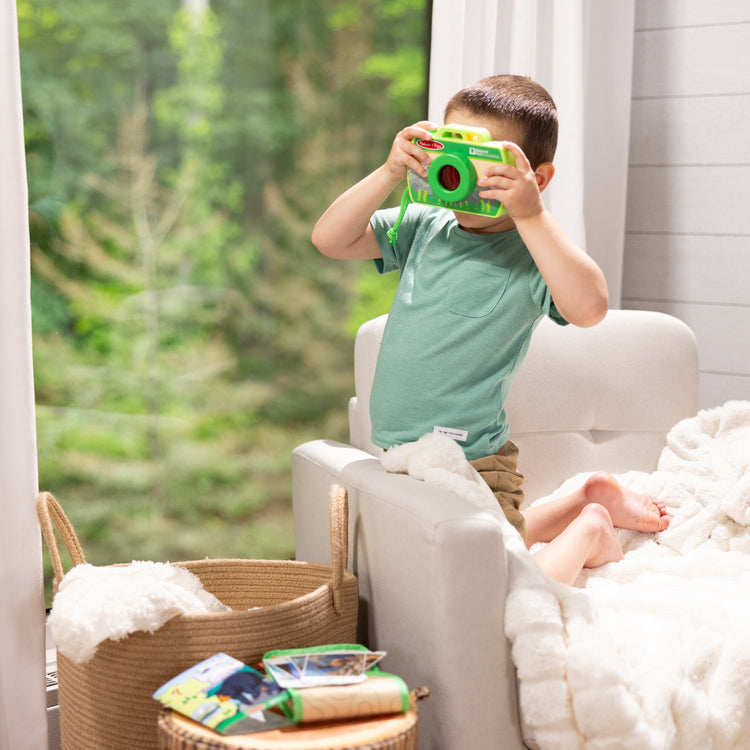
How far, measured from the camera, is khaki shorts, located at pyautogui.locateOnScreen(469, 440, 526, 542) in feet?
4.44

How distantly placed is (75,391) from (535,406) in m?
0.96

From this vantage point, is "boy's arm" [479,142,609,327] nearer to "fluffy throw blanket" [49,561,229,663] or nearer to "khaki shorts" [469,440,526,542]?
"khaki shorts" [469,440,526,542]

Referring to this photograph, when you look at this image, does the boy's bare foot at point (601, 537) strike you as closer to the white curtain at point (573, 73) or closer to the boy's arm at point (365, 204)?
the boy's arm at point (365, 204)

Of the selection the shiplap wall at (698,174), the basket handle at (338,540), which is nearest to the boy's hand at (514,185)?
the basket handle at (338,540)

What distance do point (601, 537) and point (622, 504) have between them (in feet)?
0.46

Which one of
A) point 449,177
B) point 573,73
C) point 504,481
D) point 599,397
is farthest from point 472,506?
point 573,73

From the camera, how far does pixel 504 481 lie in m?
1.36

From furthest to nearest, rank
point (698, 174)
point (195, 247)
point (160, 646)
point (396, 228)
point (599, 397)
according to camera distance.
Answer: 1. point (698, 174)
2. point (195, 247)
3. point (599, 397)
4. point (396, 228)
5. point (160, 646)

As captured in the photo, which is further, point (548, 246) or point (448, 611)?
point (548, 246)

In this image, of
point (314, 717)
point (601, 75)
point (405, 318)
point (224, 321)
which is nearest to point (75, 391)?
point (224, 321)

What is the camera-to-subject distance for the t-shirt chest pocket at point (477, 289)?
4.33 feet

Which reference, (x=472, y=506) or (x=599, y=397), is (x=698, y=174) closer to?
(x=599, y=397)

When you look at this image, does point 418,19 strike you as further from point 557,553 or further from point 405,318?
point 557,553

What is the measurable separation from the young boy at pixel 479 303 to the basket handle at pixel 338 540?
6.7 inches
